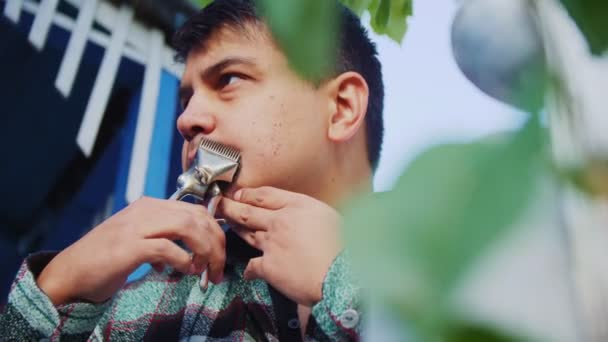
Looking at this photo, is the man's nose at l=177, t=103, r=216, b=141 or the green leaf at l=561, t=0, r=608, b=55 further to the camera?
the man's nose at l=177, t=103, r=216, b=141

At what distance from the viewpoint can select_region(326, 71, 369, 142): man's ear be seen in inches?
39.8

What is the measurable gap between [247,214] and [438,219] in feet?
2.10

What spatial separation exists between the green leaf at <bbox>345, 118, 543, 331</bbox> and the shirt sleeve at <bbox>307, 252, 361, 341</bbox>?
46 cm

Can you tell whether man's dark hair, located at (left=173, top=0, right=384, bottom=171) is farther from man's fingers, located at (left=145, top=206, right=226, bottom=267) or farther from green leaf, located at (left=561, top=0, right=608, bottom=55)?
green leaf, located at (left=561, top=0, right=608, bottom=55)

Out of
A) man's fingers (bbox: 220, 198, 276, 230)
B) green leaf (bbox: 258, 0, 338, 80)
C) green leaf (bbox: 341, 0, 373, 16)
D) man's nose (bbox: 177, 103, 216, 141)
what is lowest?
man's fingers (bbox: 220, 198, 276, 230)

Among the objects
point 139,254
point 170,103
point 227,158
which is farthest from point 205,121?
point 170,103

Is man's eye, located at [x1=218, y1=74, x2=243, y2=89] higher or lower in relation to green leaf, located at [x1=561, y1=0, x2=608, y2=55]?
higher

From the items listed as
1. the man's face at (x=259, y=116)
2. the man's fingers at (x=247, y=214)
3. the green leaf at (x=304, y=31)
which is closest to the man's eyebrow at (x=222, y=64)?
the man's face at (x=259, y=116)

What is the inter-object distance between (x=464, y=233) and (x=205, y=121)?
0.77m

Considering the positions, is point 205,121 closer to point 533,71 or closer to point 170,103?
point 533,71

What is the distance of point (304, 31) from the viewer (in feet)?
0.84

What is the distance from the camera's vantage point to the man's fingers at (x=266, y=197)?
2.59 ft

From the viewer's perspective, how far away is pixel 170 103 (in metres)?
1.97

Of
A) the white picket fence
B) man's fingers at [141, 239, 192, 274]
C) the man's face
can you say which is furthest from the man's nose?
the white picket fence
